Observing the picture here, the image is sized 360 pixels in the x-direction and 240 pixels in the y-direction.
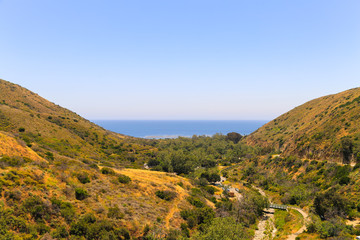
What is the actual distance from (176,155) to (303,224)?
52.2m

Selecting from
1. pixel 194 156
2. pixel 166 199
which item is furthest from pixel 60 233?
pixel 194 156

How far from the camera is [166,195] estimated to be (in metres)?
39.4


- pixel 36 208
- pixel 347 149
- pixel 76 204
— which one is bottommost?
pixel 76 204

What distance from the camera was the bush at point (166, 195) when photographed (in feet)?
128

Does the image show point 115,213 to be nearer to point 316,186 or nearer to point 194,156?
point 316,186

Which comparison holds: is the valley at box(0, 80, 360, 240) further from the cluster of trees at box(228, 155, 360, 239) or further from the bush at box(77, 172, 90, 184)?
the cluster of trees at box(228, 155, 360, 239)

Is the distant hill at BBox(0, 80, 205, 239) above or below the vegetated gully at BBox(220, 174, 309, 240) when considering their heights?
above

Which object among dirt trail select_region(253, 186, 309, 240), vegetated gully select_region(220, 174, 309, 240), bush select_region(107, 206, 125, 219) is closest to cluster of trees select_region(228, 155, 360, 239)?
→ dirt trail select_region(253, 186, 309, 240)

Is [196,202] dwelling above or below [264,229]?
above

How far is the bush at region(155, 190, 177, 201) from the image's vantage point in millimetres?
38963

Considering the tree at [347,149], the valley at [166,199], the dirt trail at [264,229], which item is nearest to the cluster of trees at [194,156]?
the valley at [166,199]

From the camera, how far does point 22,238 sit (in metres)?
18.8

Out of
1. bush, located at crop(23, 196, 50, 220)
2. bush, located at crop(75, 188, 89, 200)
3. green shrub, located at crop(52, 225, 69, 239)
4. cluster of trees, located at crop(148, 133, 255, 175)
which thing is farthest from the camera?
cluster of trees, located at crop(148, 133, 255, 175)

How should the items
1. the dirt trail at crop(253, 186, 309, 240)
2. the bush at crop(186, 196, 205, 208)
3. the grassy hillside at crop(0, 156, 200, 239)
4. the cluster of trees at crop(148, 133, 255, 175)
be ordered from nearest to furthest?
1. the grassy hillside at crop(0, 156, 200, 239)
2. the dirt trail at crop(253, 186, 309, 240)
3. the bush at crop(186, 196, 205, 208)
4. the cluster of trees at crop(148, 133, 255, 175)
